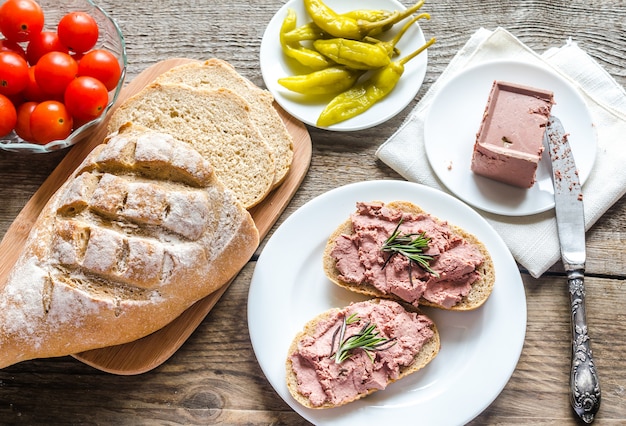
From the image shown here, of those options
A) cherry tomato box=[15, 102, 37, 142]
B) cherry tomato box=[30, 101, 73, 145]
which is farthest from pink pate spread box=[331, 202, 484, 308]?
cherry tomato box=[15, 102, 37, 142]

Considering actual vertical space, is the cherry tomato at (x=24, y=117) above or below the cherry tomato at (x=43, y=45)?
below

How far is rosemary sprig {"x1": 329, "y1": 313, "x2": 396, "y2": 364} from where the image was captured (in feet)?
10.6

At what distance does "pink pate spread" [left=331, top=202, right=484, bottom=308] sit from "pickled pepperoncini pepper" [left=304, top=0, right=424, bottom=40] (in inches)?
45.2

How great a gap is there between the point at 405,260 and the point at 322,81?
1250 millimetres

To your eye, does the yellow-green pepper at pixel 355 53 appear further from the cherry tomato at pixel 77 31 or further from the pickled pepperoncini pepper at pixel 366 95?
the cherry tomato at pixel 77 31

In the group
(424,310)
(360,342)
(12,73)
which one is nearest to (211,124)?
(12,73)

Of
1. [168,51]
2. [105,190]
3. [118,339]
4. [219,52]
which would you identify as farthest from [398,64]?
[118,339]

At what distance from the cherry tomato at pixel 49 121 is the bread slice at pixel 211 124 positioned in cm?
31

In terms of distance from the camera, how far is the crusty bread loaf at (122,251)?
3.10m

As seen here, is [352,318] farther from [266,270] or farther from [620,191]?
[620,191]

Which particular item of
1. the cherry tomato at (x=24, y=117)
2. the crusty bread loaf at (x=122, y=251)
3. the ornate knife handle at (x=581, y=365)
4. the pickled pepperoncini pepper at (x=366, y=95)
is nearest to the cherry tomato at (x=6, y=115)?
the cherry tomato at (x=24, y=117)

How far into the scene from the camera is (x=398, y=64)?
3.85 meters

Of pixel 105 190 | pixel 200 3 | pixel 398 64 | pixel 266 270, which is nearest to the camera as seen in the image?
pixel 105 190

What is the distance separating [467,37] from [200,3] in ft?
5.87
